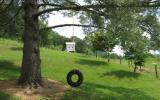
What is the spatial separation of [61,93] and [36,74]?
170 cm

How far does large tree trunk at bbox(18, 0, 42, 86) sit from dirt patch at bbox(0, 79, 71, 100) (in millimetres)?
482

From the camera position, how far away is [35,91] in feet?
61.7

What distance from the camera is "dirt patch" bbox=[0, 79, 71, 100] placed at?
18016mm

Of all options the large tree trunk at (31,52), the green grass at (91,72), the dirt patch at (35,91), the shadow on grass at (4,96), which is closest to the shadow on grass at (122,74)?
the green grass at (91,72)

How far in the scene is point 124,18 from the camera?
741 inches

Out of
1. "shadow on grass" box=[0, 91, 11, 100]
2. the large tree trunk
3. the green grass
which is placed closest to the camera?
"shadow on grass" box=[0, 91, 11, 100]

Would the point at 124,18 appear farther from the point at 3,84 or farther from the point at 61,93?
the point at 3,84

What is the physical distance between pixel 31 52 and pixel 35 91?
6.85ft

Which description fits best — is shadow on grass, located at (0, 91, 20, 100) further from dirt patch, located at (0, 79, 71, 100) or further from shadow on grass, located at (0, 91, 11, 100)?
dirt patch, located at (0, 79, 71, 100)

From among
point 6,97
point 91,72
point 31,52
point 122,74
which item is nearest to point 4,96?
point 6,97

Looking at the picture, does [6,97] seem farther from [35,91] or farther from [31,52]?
[31,52]

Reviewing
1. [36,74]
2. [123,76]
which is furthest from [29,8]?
[123,76]

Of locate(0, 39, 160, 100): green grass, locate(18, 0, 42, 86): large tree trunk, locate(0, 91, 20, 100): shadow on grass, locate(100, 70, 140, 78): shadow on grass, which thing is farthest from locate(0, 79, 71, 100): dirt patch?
locate(100, 70, 140, 78): shadow on grass

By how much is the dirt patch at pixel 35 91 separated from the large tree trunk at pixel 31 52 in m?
0.48
